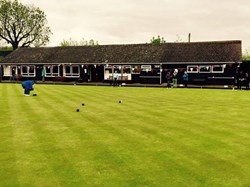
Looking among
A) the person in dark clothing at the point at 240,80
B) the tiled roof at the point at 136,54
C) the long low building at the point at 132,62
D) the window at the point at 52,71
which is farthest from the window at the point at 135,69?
the person in dark clothing at the point at 240,80

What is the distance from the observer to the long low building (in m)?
38.2

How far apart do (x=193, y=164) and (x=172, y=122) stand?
5015 mm

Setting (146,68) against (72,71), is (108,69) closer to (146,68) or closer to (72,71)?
(72,71)

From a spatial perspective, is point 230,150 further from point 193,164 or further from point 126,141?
point 126,141

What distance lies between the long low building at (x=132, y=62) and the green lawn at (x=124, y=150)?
25.6m

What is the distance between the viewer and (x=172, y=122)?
11914 millimetres

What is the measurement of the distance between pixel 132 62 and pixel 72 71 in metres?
9.77

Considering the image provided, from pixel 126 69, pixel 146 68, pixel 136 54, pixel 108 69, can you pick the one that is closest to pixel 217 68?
pixel 146 68

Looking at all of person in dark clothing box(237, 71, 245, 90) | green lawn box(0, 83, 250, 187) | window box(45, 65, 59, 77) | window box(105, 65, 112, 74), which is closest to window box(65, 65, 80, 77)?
window box(45, 65, 59, 77)

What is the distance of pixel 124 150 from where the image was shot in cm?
802

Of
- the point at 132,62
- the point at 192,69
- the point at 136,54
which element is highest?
the point at 136,54

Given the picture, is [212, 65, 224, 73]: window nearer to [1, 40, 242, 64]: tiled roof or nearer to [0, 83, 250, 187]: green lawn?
[1, 40, 242, 64]: tiled roof

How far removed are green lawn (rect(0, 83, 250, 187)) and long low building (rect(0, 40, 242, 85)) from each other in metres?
25.6

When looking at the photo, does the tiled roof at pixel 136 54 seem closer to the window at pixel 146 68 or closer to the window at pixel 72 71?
the window at pixel 146 68
